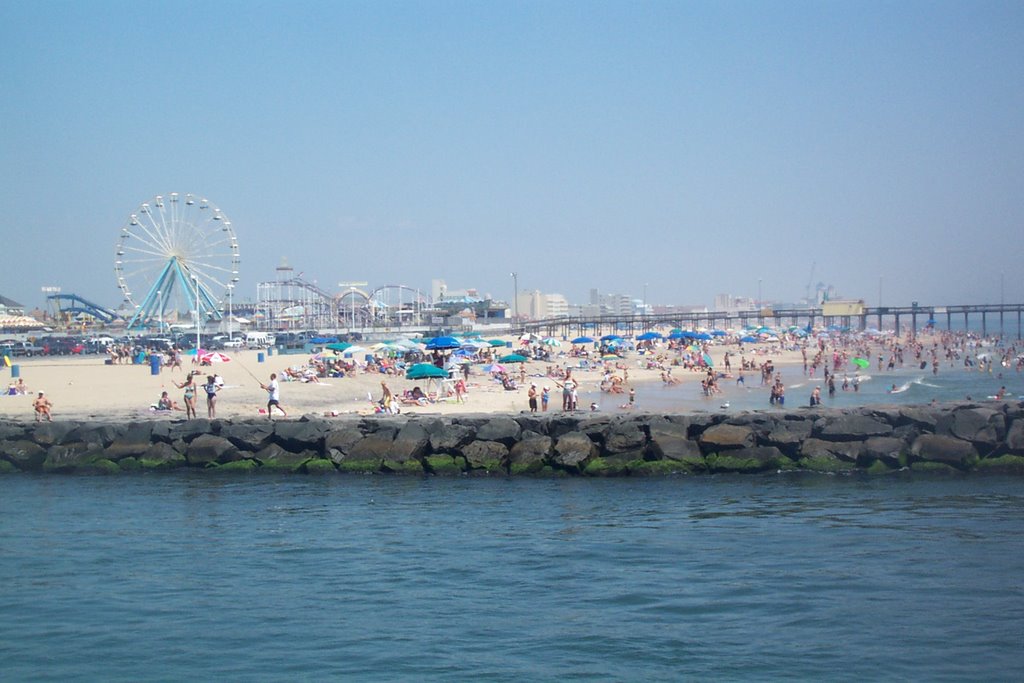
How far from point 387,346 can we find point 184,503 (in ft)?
123

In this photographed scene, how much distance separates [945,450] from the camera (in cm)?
1560

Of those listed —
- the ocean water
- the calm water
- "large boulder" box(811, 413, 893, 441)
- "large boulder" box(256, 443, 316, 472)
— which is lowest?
the ocean water

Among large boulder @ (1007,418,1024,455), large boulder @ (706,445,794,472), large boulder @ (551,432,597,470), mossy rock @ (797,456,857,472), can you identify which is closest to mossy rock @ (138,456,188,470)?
large boulder @ (551,432,597,470)

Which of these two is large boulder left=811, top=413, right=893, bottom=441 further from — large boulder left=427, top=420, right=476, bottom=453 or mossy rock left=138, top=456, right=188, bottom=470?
mossy rock left=138, top=456, right=188, bottom=470

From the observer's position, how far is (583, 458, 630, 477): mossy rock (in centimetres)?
1598

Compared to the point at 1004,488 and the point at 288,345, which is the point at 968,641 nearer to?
the point at 1004,488

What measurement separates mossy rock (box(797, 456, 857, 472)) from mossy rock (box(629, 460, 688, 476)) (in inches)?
68.8

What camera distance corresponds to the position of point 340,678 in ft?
24.3

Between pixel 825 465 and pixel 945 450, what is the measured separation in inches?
75.8

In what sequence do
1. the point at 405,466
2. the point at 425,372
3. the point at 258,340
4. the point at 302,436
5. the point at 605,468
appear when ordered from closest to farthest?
the point at 605,468
the point at 405,466
the point at 302,436
the point at 425,372
the point at 258,340

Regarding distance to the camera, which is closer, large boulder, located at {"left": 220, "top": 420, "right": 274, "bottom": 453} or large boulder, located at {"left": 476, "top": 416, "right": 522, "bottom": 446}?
large boulder, located at {"left": 476, "top": 416, "right": 522, "bottom": 446}

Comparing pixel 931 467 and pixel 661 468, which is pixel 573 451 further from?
pixel 931 467

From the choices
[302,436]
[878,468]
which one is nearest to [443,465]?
[302,436]

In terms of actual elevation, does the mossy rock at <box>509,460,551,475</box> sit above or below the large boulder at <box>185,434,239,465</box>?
below
